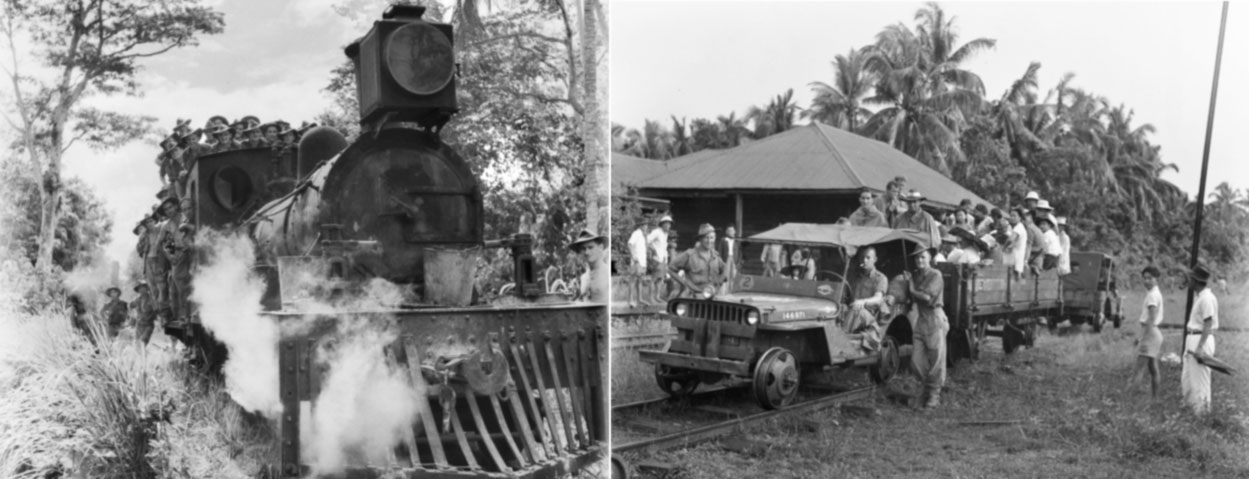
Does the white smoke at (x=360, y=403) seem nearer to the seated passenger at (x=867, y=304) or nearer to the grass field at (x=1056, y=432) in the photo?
the grass field at (x=1056, y=432)

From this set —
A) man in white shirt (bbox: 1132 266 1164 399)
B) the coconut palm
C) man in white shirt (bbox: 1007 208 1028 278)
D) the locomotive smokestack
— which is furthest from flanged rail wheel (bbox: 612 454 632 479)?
man in white shirt (bbox: 1132 266 1164 399)

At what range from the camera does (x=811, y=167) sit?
434 cm

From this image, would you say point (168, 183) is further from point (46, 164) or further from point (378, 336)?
point (378, 336)

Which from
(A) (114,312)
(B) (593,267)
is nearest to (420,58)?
(B) (593,267)

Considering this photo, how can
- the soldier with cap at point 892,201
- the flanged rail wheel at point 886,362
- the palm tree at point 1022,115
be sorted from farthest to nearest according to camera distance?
the flanged rail wheel at point 886,362
the soldier with cap at point 892,201
the palm tree at point 1022,115

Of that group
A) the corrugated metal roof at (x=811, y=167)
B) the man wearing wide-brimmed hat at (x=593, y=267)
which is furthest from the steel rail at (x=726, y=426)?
the corrugated metal roof at (x=811, y=167)

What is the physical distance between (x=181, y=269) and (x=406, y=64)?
235 cm

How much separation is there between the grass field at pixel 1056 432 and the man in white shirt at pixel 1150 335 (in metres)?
0.04

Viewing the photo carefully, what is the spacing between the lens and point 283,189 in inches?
208

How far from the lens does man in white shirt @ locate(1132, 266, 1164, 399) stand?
4.32 meters

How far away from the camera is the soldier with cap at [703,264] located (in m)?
4.77

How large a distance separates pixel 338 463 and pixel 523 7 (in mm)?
2130

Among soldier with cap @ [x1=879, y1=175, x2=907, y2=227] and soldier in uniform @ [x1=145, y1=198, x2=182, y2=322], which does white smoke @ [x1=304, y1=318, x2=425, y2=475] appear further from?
soldier with cap @ [x1=879, y1=175, x2=907, y2=227]

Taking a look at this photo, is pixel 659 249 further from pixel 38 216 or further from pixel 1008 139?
pixel 38 216
